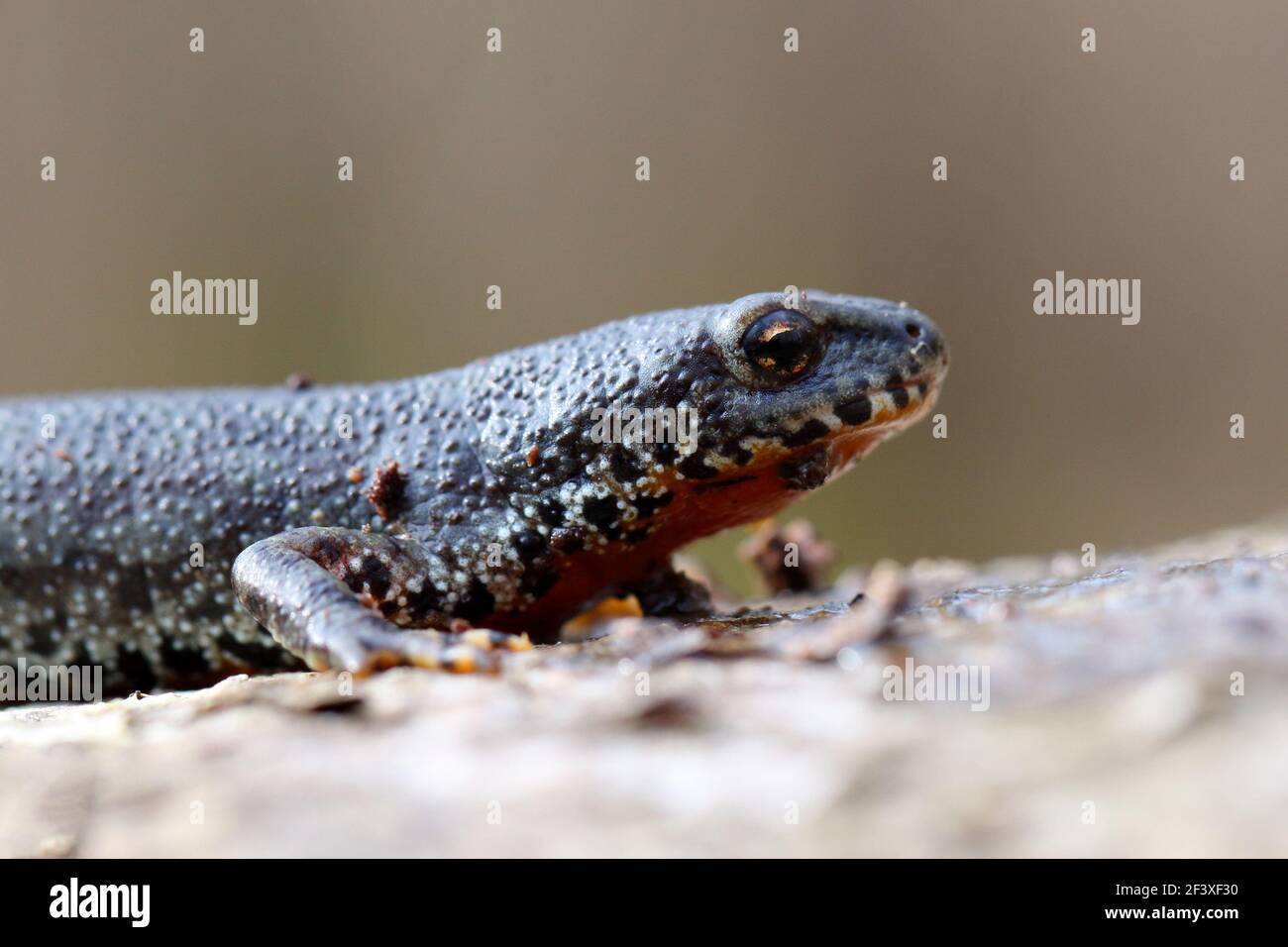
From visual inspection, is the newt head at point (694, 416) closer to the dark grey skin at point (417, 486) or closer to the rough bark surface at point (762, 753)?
the dark grey skin at point (417, 486)

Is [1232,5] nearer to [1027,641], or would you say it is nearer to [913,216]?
[913,216]

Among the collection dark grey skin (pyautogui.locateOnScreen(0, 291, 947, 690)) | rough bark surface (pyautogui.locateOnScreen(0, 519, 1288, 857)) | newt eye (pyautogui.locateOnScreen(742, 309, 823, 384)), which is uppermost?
newt eye (pyautogui.locateOnScreen(742, 309, 823, 384))

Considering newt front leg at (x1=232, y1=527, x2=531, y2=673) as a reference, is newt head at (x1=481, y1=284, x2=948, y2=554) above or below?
above

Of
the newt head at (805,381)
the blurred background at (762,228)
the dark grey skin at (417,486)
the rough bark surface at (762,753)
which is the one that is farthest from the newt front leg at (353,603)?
the blurred background at (762,228)

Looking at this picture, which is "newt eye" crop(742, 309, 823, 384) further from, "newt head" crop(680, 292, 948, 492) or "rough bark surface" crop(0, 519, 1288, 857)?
"rough bark surface" crop(0, 519, 1288, 857)

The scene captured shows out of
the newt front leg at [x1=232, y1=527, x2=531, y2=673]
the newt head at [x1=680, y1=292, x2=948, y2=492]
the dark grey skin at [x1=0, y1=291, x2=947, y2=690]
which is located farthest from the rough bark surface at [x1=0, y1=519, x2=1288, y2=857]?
the newt head at [x1=680, y1=292, x2=948, y2=492]

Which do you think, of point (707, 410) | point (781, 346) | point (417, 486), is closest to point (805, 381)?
point (781, 346)

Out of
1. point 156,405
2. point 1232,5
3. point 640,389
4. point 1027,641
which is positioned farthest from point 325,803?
point 1232,5
